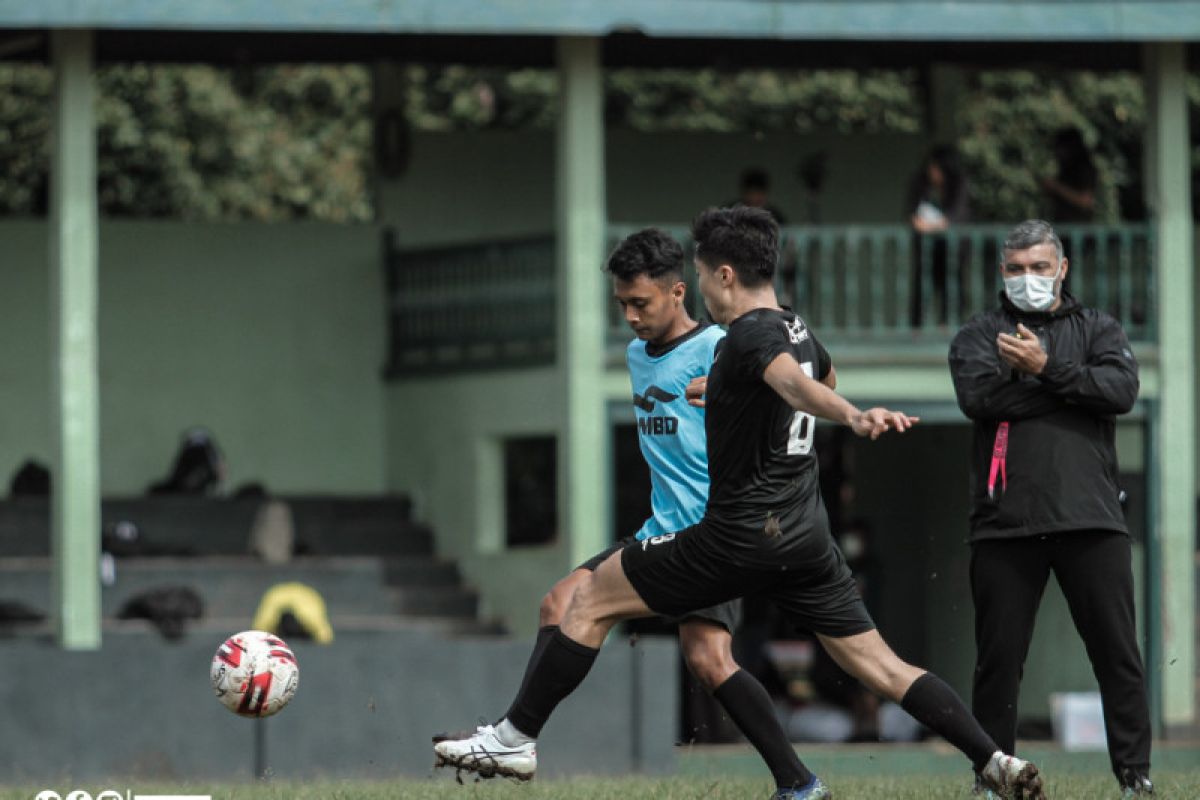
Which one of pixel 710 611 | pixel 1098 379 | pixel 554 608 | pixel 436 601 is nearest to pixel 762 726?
pixel 710 611

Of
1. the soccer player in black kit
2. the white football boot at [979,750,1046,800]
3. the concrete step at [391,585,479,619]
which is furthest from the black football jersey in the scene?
the concrete step at [391,585,479,619]

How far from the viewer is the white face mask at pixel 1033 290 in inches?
408

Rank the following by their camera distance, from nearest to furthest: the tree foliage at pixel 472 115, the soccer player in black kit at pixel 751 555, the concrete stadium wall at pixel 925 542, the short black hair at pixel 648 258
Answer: the soccer player in black kit at pixel 751 555
the short black hair at pixel 648 258
the concrete stadium wall at pixel 925 542
the tree foliage at pixel 472 115

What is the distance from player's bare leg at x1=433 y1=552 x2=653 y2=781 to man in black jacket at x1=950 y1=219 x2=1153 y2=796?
1.63m

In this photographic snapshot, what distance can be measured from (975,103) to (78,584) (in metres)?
16.6

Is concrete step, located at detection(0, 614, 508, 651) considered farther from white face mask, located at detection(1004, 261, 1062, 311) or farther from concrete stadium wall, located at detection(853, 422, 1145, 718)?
white face mask, located at detection(1004, 261, 1062, 311)

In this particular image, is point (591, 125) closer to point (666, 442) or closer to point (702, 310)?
point (702, 310)

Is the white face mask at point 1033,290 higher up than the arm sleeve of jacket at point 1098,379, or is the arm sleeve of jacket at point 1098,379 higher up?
the white face mask at point 1033,290

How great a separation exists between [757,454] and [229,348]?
1625 centimetres

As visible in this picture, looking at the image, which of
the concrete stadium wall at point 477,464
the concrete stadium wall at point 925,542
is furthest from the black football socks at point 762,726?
the concrete stadium wall at point 477,464

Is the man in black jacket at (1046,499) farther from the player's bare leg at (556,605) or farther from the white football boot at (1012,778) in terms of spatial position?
the player's bare leg at (556,605)

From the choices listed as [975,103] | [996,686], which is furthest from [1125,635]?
[975,103]

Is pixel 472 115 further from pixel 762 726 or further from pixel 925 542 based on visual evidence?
pixel 762 726

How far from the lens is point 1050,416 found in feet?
34.0
